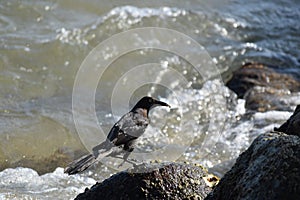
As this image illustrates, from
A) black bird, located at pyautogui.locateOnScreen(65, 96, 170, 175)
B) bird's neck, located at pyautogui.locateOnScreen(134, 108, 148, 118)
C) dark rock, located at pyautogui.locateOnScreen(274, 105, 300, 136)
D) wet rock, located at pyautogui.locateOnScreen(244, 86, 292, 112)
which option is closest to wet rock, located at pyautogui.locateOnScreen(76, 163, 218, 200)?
dark rock, located at pyautogui.locateOnScreen(274, 105, 300, 136)

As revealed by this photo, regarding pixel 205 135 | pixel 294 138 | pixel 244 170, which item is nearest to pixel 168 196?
pixel 244 170

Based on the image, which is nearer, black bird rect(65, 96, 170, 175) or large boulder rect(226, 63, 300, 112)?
black bird rect(65, 96, 170, 175)

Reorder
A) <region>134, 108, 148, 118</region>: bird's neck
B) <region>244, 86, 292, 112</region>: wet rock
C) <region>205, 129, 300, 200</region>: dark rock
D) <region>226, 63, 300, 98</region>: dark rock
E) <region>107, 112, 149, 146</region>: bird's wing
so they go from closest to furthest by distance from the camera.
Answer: <region>205, 129, 300, 200</region>: dark rock < <region>107, 112, 149, 146</region>: bird's wing < <region>134, 108, 148, 118</region>: bird's neck < <region>244, 86, 292, 112</region>: wet rock < <region>226, 63, 300, 98</region>: dark rock

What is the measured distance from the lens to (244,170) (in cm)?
389

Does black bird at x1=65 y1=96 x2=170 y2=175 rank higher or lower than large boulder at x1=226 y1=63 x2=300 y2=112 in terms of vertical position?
higher

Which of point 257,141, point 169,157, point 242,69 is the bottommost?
point 169,157

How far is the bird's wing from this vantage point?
6.15m

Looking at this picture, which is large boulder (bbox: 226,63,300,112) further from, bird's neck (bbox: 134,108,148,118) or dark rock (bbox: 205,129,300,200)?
dark rock (bbox: 205,129,300,200)

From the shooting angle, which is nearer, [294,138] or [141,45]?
[294,138]

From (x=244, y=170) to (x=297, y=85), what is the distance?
7449mm

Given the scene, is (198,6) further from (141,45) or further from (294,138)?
(294,138)

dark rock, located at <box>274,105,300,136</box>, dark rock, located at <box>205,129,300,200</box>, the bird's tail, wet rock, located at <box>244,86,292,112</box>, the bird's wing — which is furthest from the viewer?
wet rock, located at <box>244,86,292,112</box>

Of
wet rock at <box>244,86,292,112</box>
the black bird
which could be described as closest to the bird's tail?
the black bird

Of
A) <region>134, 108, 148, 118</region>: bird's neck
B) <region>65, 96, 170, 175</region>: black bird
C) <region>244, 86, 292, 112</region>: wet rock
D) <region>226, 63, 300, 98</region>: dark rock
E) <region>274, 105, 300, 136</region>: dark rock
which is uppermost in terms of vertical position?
<region>274, 105, 300, 136</region>: dark rock
